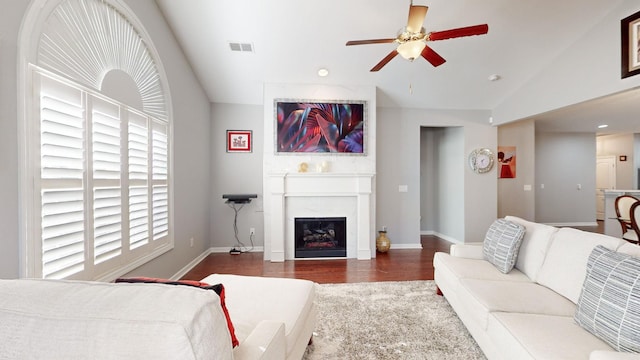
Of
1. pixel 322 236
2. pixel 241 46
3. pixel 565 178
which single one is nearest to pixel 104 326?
pixel 241 46

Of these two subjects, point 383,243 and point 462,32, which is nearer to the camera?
point 462,32

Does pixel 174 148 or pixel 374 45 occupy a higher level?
pixel 374 45

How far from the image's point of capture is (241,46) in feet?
11.3

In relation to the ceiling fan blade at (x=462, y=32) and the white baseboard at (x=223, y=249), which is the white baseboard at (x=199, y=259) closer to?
the white baseboard at (x=223, y=249)

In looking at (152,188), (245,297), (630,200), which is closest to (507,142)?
(630,200)

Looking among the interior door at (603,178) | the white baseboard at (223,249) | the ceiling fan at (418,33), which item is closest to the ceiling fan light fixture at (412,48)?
the ceiling fan at (418,33)

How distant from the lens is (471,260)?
8.50 ft

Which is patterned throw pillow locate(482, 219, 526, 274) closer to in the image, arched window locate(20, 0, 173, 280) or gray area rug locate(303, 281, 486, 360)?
gray area rug locate(303, 281, 486, 360)

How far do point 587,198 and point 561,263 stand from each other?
691 cm

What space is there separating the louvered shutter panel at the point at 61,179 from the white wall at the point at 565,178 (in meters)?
8.61

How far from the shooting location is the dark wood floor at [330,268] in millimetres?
3412

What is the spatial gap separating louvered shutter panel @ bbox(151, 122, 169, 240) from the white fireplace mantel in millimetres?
1454

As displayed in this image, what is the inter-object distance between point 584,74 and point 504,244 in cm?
269

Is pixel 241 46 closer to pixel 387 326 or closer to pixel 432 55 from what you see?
pixel 432 55
